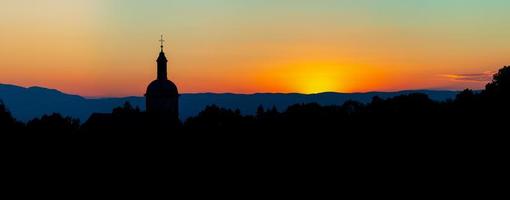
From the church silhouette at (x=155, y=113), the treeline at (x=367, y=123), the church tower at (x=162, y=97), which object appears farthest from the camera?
the church tower at (x=162, y=97)

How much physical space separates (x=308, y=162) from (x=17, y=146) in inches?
724

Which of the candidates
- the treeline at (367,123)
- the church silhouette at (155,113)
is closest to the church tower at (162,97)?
the church silhouette at (155,113)

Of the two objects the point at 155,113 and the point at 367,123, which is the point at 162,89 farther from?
the point at 367,123

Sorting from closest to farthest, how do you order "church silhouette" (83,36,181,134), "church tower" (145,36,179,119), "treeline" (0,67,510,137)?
"treeline" (0,67,510,137), "church silhouette" (83,36,181,134), "church tower" (145,36,179,119)

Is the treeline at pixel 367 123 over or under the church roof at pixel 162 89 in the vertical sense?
under

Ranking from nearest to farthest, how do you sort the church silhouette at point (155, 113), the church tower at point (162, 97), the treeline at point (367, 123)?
1. the treeline at point (367, 123)
2. the church silhouette at point (155, 113)
3. the church tower at point (162, 97)

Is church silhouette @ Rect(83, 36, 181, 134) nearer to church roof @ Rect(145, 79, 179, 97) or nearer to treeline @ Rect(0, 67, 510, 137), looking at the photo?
church roof @ Rect(145, 79, 179, 97)

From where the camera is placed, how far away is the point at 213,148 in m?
64.6

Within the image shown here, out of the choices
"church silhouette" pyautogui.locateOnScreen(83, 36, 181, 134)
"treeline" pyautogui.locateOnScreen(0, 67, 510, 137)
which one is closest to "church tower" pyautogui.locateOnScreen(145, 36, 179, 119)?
"church silhouette" pyautogui.locateOnScreen(83, 36, 181, 134)

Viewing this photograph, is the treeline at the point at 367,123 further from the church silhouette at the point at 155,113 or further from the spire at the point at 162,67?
the spire at the point at 162,67

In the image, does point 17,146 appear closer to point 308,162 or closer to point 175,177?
point 175,177

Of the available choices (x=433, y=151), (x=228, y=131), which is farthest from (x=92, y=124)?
(x=433, y=151)

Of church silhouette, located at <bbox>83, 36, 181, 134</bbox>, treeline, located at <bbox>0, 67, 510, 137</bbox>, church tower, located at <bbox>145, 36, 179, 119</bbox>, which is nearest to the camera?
treeline, located at <bbox>0, 67, 510, 137</bbox>

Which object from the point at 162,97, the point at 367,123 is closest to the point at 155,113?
the point at 162,97
